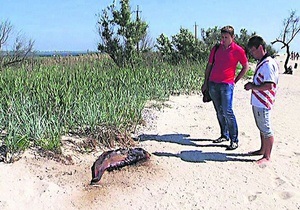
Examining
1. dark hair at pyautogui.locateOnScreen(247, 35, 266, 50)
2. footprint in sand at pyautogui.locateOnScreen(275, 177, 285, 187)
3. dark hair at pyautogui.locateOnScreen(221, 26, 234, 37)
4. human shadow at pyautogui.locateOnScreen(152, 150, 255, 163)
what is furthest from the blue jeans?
footprint in sand at pyautogui.locateOnScreen(275, 177, 285, 187)

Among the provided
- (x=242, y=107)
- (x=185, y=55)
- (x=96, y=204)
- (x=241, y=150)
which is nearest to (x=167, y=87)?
(x=242, y=107)

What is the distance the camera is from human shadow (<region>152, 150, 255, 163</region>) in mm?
5496

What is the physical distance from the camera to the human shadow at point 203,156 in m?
5.50

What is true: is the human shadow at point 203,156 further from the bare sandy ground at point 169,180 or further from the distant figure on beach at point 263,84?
the distant figure on beach at point 263,84

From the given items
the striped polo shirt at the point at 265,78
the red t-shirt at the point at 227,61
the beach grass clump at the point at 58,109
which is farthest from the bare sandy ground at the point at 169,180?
the red t-shirt at the point at 227,61

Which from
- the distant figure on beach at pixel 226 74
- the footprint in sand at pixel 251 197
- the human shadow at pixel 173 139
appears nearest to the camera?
the footprint in sand at pixel 251 197

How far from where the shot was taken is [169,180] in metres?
4.81

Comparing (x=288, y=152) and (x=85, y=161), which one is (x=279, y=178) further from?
(x=85, y=161)

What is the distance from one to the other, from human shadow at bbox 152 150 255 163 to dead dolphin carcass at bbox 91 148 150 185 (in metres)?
0.54

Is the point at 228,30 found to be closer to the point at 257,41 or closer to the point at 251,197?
the point at 257,41

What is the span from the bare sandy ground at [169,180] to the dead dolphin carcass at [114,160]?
3.4 inches

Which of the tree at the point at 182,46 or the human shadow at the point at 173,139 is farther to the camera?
the tree at the point at 182,46

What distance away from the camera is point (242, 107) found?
9.91 metres

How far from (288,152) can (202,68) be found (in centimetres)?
1009
